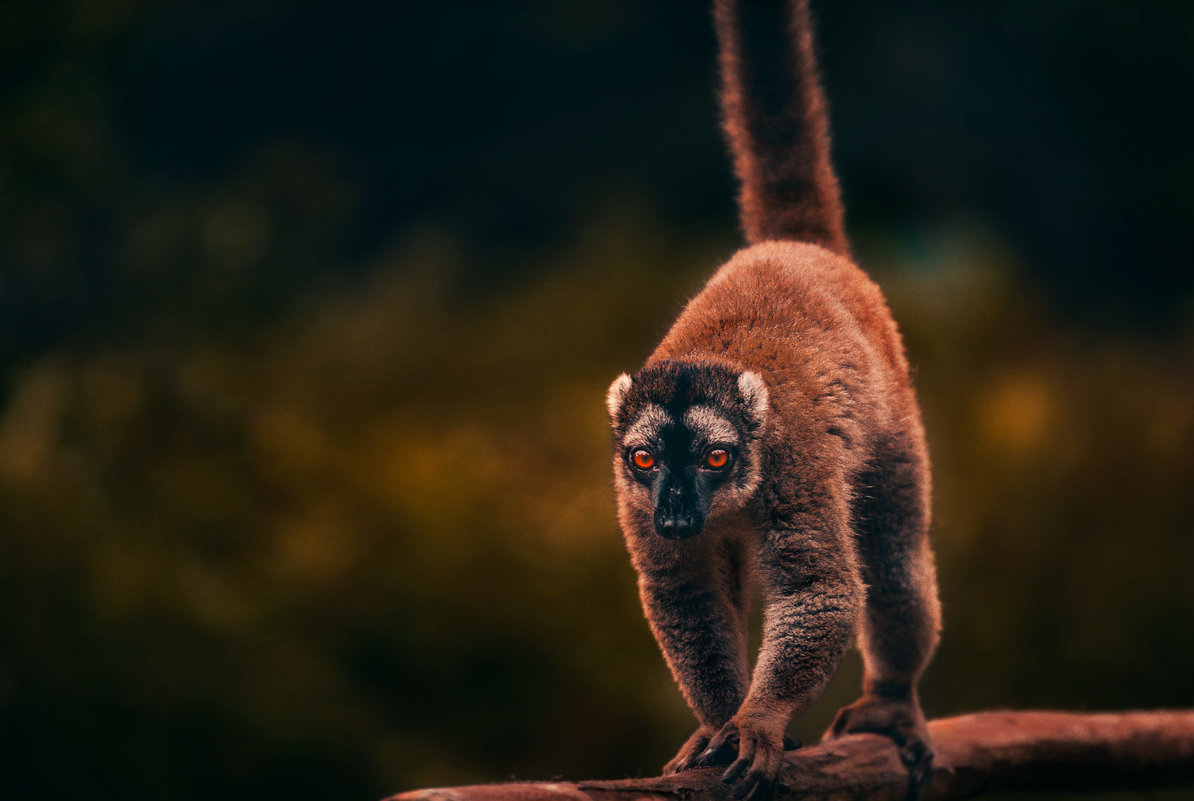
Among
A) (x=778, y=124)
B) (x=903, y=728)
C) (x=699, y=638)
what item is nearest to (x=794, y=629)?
(x=699, y=638)

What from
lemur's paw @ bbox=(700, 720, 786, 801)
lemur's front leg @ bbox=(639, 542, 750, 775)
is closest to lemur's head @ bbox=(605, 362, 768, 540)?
lemur's front leg @ bbox=(639, 542, 750, 775)

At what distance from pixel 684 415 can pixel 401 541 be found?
616 cm

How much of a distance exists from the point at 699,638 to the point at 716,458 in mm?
500

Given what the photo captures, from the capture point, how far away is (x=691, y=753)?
9.45 ft

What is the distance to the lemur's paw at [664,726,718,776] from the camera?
282 centimetres

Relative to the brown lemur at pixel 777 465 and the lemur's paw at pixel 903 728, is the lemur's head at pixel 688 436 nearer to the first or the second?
the brown lemur at pixel 777 465

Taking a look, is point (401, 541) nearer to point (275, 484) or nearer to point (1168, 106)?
point (275, 484)

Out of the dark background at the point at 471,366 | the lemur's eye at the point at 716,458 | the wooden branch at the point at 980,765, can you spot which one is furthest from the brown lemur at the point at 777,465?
the dark background at the point at 471,366

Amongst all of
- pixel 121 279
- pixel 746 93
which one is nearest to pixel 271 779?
pixel 121 279

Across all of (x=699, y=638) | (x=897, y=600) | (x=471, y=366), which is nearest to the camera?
(x=699, y=638)

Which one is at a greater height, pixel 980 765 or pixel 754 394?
pixel 754 394

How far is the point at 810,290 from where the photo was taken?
10.9 feet

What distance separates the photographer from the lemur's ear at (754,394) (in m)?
2.69

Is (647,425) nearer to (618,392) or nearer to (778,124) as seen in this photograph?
(618,392)
